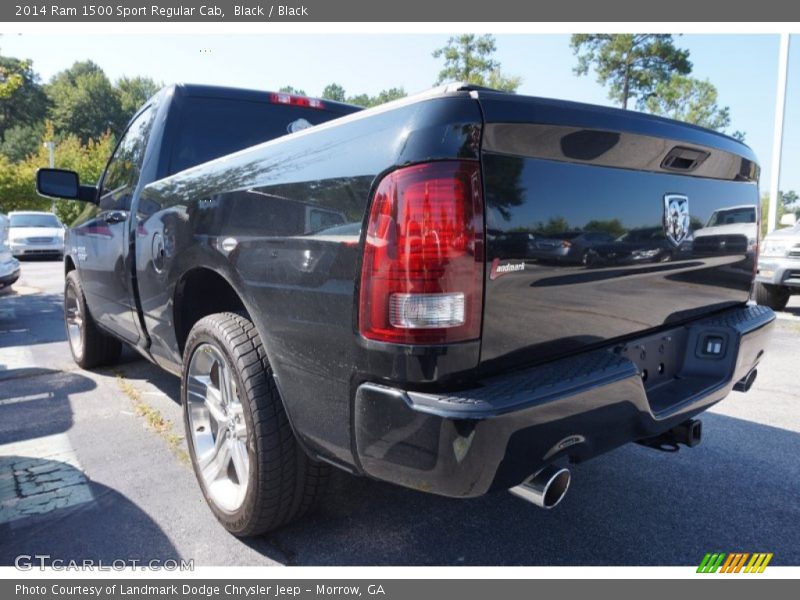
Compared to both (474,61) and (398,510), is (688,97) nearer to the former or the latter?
(474,61)

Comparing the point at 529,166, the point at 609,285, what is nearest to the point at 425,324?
the point at 529,166

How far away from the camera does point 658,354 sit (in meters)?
2.09

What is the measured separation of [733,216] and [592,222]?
1050 millimetres

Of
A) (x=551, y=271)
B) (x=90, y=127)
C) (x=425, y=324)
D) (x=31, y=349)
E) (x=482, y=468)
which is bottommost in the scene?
(x=31, y=349)

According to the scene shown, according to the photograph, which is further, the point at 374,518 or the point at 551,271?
the point at 374,518

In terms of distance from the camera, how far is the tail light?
140cm

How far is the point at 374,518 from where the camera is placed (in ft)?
7.63

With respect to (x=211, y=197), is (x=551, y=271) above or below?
below

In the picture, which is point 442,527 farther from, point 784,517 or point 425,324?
point 784,517

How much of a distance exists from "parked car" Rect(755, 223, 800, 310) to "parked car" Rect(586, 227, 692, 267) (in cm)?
597

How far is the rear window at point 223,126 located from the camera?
10.2 ft

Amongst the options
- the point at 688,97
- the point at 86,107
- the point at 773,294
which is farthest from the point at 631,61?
the point at 86,107

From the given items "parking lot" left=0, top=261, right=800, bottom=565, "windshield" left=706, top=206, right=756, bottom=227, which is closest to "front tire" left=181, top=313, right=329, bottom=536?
"parking lot" left=0, top=261, right=800, bottom=565

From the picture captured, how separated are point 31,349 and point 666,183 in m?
5.90
